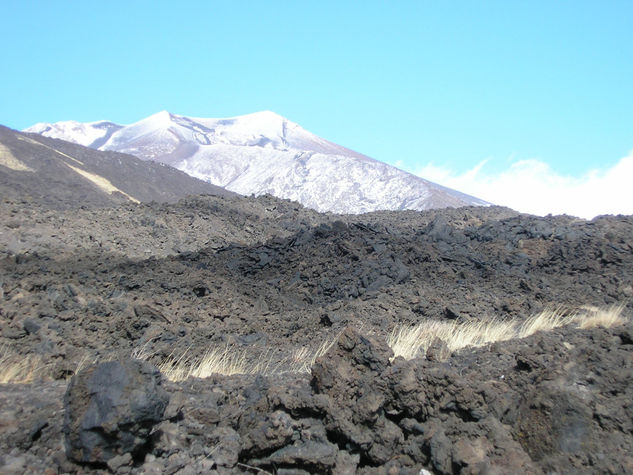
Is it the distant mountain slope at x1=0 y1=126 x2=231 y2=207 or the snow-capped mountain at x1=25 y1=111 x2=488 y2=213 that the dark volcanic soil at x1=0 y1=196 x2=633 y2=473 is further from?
the snow-capped mountain at x1=25 y1=111 x2=488 y2=213

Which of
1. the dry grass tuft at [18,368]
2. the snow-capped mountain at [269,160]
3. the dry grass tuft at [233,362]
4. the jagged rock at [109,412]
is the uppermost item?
the snow-capped mountain at [269,160]

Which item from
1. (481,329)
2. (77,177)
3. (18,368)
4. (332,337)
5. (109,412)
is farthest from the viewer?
(77,177)

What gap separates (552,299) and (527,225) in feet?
25.2

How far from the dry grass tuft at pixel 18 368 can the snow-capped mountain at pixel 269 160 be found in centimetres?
4238

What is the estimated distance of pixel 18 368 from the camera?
4.99 m

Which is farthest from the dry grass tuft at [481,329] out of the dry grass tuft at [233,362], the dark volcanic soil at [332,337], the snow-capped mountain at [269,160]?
the snow-capped mountain at [269,160]

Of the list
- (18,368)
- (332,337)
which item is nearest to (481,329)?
(332,337)

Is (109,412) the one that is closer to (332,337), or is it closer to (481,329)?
(332,337)

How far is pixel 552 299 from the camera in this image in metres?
9.73

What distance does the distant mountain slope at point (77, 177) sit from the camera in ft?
96.8

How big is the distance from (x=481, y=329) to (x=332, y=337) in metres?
2.13

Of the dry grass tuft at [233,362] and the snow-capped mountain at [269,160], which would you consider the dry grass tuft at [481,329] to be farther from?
the snow-capped mountain at [269,160]

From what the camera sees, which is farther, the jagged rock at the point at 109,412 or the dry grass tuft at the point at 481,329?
the dry grass tuft at the point at 481,329

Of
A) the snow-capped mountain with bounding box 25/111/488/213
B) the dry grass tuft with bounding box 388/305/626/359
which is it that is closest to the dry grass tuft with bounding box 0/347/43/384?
the dry grass tuft with bounding box 388/305/626/359
